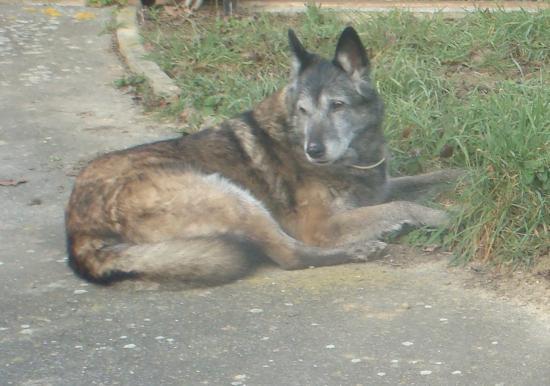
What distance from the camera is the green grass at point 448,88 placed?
5.93 metres

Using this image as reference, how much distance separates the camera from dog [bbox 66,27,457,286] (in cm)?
585

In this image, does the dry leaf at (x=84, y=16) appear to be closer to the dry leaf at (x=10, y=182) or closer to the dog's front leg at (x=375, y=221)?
the dry leaf at (x=10, y=182)

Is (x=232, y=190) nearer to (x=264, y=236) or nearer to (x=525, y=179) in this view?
(x=264, y=236)

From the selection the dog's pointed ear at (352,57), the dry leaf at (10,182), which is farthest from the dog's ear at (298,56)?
the dry leaf at (10,182)

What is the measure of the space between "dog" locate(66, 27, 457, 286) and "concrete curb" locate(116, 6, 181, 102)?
2335mm

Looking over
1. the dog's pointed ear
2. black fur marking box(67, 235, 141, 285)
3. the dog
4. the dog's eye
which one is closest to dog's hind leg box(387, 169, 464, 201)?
the dog

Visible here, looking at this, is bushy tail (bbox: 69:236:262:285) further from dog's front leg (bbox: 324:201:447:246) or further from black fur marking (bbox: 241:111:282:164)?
black fur marking (bbox: 241:111:282:164)

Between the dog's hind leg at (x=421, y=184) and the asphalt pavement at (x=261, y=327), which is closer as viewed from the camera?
the asphalt pavement at (x=261, y=327)

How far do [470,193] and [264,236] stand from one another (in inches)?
46.7

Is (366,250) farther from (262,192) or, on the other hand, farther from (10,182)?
(10,182)

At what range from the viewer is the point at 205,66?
952 cm

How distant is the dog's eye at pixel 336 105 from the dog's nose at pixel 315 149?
279 mm

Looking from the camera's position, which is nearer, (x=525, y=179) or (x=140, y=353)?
(x=140, y=353)

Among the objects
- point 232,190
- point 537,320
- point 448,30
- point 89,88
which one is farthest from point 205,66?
point 537,320
